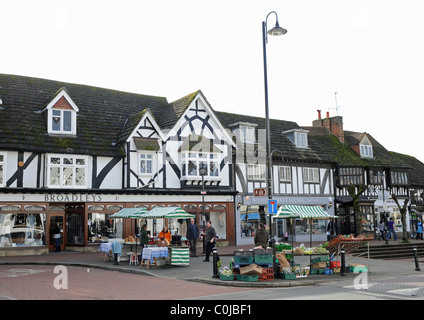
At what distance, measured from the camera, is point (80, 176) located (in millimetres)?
24719

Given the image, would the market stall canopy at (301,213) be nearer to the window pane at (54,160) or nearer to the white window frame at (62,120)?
the window pane at (54,160)

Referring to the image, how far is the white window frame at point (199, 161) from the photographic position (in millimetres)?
27670

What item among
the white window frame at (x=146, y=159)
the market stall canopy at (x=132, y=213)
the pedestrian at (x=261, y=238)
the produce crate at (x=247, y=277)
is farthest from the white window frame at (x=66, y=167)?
the produce crate at (x=247, y=277)

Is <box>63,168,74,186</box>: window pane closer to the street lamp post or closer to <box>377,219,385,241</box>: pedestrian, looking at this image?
the street lamp post

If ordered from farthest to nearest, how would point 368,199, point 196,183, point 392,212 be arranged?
point 392,212 → point 368,199 → point 196,183

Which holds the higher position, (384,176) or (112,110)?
(112,110)

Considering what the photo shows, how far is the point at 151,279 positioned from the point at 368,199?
27600 millimetres

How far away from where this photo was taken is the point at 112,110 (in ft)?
95.2

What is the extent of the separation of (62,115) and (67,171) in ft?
11.4

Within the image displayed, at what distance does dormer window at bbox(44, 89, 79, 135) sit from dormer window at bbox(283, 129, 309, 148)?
57.4ft

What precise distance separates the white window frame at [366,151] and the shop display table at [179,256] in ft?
88.8

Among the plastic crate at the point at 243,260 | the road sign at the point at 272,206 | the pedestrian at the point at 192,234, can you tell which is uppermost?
the road sign at the point at 272,206
